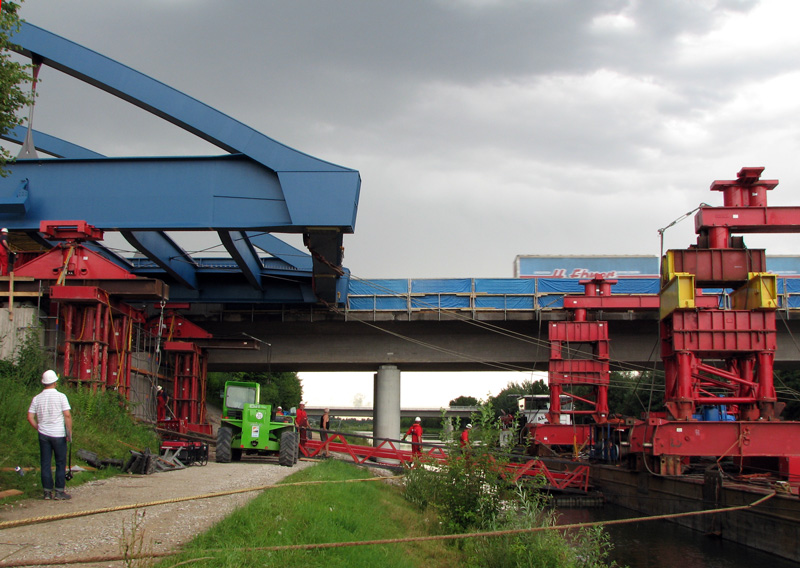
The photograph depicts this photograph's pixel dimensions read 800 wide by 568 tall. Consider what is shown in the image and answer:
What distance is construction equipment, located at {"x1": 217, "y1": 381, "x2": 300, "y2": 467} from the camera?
1945 cm

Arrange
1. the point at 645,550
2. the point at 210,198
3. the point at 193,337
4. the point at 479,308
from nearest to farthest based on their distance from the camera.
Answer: the point at 645,550 → the point at 210,198 → the point at 193,337 → the point at 479,308

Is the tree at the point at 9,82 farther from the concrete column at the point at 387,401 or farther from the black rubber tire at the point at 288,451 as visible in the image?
the concrete column at the point at 387,401

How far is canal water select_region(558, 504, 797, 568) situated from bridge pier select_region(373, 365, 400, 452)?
49.3 feet

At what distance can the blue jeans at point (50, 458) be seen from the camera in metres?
9.55

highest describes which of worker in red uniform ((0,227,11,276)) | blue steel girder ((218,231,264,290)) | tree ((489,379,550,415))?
blue steel girder ((218,231,264,290))

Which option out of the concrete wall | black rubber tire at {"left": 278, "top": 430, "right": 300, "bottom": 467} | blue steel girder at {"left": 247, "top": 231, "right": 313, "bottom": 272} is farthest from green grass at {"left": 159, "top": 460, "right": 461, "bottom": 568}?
blue steel girder at {"left": 247, "top": 231, "right": 313, "bottom": 272}

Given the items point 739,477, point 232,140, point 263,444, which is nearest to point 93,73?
point 232,140

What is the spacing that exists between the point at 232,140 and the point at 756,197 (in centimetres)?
1472

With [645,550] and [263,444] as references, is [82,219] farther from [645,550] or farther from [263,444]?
[645,550]

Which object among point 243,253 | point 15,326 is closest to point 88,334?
point 15,326

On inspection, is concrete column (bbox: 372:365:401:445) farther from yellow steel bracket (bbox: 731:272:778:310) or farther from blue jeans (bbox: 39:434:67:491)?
blue jeans (bbox: 39:434:67:491)

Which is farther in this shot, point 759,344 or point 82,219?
point 82,219

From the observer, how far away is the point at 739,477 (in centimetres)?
1819

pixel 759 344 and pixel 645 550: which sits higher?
pixel 759 344
